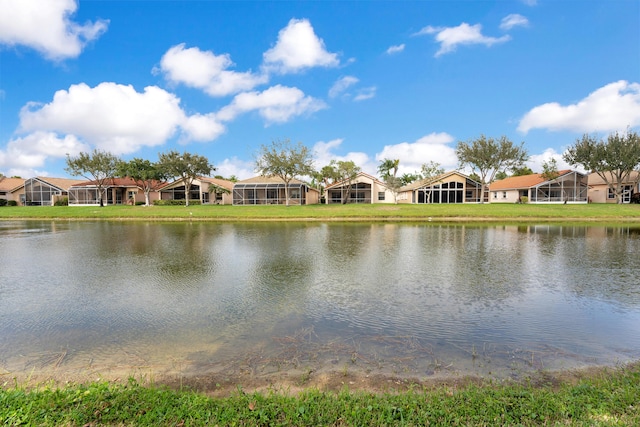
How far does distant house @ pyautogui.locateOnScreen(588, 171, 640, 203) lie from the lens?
47688 mm

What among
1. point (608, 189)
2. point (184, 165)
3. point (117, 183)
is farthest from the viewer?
point (117, 183)

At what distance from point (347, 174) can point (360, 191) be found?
3912 millimetres

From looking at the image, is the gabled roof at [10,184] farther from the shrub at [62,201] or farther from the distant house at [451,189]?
the distant house at [451,189]

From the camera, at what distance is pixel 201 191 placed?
2052 inches

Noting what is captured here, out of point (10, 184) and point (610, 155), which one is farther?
point (10, 184)

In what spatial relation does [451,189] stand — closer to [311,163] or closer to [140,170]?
[311,163]

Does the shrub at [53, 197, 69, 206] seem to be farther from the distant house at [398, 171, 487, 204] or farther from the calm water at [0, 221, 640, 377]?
the distant house at [398, 171, 487, 204]

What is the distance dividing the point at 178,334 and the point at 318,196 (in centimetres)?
5509

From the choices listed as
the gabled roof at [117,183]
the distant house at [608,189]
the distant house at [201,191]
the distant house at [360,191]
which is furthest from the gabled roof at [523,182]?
the gabled roof at [117,183]

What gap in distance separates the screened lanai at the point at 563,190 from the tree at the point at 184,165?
48.6 meters

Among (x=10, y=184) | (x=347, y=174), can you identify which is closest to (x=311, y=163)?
(x=347, y=174)

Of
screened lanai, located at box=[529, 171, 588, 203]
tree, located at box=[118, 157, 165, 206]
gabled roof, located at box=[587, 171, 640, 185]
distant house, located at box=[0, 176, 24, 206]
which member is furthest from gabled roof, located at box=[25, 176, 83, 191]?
gabled roof, located at box=[587, 171, 640, 185]

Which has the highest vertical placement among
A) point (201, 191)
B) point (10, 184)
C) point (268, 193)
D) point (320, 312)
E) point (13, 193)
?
point (10, 184)

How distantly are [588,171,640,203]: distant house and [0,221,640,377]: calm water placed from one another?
45649 mm
